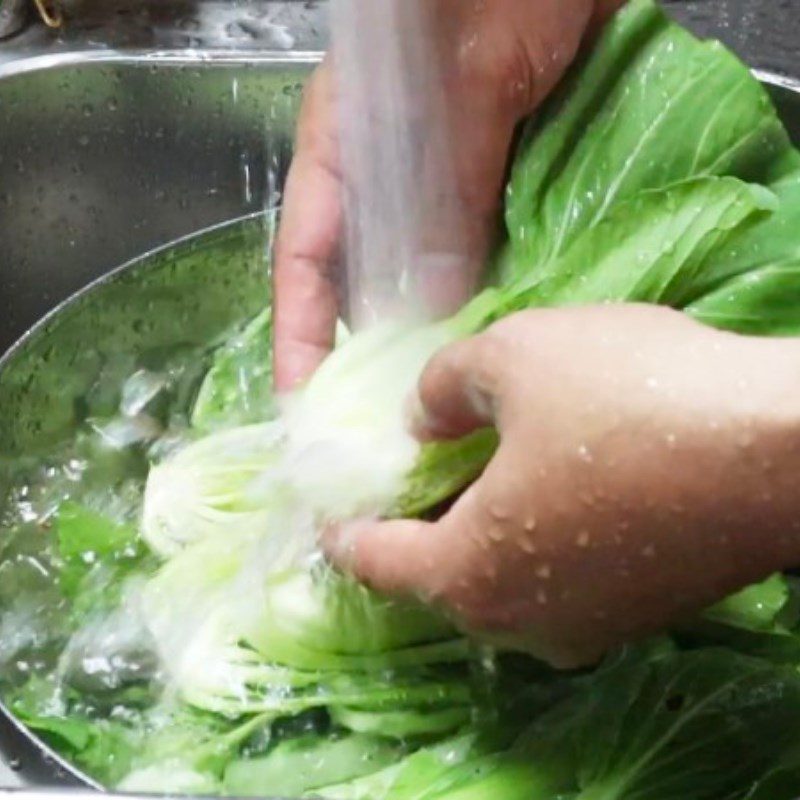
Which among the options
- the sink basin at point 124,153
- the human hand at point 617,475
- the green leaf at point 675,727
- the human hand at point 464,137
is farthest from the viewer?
the sink basin at point 124,153

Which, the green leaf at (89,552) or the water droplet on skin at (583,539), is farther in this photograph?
the green leaf at (89,552)

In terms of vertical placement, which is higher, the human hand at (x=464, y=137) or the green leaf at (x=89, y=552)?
the human hand at (x=464, y=137)

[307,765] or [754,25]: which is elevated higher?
[754,25]

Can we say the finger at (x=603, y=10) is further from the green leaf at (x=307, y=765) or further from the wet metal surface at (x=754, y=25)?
the green leaf at (x=307, y=765)

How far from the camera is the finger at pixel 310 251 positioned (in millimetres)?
863

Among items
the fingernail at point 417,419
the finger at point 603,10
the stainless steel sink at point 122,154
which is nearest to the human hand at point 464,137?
the finger at point 603,10

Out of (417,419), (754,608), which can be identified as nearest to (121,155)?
(417,419)

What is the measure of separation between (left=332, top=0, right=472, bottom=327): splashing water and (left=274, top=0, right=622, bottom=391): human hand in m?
0.01

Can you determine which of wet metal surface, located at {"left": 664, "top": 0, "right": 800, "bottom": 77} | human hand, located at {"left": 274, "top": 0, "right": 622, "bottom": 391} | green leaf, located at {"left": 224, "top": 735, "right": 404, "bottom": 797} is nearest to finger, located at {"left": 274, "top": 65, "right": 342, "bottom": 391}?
human hand, located at {"left": 274, "top": 0, "right": 622, "bottom": 391}

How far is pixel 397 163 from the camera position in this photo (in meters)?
0.87

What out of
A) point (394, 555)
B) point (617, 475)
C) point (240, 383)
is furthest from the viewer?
point (240, 383)

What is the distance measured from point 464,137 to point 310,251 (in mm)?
121

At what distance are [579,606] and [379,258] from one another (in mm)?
329

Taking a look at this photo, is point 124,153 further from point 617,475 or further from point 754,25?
point 617,475
